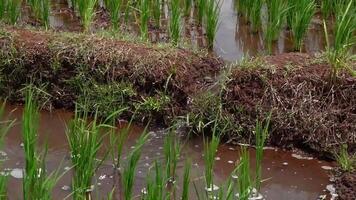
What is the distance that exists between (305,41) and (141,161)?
6.82ft

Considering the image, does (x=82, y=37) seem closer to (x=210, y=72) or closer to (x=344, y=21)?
(x=210, y=72)

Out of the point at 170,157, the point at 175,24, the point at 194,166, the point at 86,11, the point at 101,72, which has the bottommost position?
the point at 194,166

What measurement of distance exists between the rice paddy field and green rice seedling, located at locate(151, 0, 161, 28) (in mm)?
390

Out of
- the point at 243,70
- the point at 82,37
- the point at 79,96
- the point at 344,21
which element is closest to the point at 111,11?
the point at 82,37

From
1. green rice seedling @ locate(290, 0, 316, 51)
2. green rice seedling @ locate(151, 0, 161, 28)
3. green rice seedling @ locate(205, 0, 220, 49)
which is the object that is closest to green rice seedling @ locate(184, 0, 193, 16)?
green rice seedling @ locate(151, 0, 161, 28)

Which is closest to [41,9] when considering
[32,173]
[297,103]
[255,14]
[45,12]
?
[45,12]

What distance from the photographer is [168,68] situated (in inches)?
179

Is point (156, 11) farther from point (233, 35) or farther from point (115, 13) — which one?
point (233, 35)

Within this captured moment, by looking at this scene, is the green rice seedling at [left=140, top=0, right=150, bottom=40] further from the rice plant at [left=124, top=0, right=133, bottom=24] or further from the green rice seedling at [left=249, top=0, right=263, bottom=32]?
the green rice seedling at [left=249, top=0, right=263, bottom=32]

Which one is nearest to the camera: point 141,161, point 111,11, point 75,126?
point 75,126

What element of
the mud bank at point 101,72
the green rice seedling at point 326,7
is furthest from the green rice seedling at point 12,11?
the green rice seedling at point 326,7

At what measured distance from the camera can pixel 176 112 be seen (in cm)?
448

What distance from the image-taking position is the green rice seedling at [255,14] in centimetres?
552

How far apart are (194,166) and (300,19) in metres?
1.54
